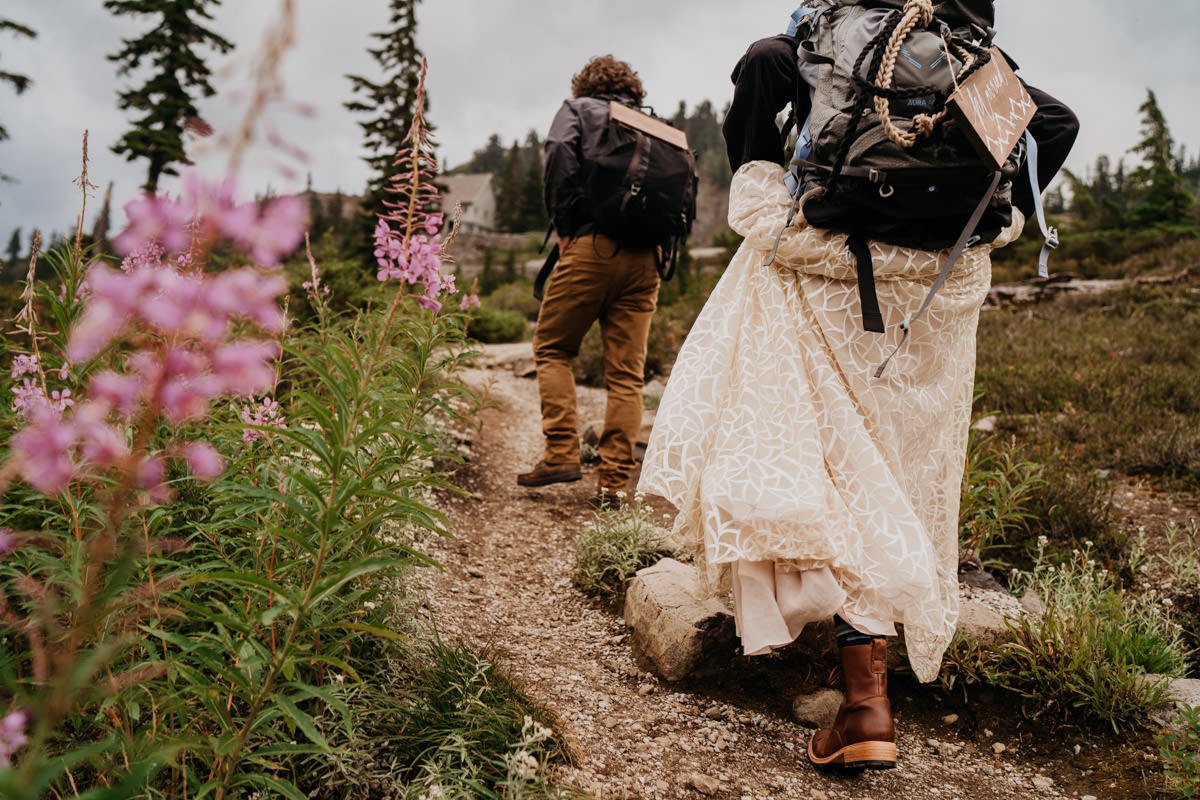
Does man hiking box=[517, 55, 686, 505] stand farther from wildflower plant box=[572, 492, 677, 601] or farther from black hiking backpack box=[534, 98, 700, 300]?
wildflower plant box=[572, 492, 677, 601]

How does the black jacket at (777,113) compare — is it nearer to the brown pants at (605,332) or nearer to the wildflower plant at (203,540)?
the wildflower plant at (203,540)

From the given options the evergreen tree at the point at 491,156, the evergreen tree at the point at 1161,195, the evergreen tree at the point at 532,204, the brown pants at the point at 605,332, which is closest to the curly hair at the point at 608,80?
the brown pants at the point at 605,332

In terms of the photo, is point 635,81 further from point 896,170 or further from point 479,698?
point 479,698

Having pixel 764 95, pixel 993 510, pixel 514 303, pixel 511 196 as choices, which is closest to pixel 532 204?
pixel 511 196

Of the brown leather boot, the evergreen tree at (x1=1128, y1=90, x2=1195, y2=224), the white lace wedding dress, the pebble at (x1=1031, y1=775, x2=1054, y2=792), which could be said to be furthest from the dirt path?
the evergreen tree at (x1=1128, y1=90, x2=1195, y2=224)

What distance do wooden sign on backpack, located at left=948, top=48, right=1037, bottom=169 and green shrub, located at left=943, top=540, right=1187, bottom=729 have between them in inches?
72.4

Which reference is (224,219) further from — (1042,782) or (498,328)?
(498,328)

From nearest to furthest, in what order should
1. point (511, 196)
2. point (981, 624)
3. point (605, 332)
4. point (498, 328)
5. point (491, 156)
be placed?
point (981, 624) → point (605, 332) → point (498, 328) → point (511, 196) → point (491, 156)

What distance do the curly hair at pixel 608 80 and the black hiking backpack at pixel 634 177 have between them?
21 cm

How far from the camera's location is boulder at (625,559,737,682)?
2.65m

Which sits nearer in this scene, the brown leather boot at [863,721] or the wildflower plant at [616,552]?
the brown leather boot at [863,721]

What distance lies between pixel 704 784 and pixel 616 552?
143 centimetres

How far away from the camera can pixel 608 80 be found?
14.3 ft

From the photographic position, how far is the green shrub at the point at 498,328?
1294 cm
